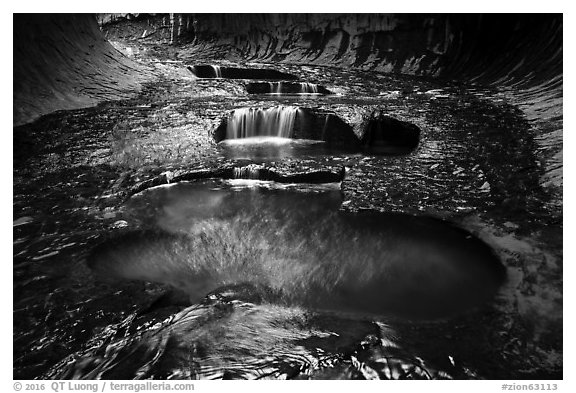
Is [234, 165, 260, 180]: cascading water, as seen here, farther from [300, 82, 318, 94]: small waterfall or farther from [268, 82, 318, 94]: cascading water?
[300, 82, 318, 94]: small waterfall

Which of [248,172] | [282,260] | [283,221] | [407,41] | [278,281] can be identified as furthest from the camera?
[407,41]

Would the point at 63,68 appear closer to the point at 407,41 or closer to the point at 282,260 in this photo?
the point at 282,260

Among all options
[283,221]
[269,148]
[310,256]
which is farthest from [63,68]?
[310,256]

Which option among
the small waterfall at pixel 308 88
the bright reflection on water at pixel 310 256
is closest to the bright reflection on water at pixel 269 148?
the bright reflection on water at pixel 310 256

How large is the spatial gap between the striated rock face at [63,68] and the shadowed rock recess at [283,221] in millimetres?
49

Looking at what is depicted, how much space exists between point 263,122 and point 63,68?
4.42m

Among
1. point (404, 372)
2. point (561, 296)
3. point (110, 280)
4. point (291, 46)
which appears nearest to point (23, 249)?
point (110, 280)

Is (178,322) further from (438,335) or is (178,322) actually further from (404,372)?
(438,335)

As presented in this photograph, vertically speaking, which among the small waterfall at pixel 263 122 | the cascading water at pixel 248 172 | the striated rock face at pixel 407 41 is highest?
the striated rock face at pixel 407 41

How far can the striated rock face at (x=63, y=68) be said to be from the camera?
8.20 m

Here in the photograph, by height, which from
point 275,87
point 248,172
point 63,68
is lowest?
point 248,172

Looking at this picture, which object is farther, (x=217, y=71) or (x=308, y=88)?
(x=217, y=71)

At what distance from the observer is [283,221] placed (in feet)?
16.9

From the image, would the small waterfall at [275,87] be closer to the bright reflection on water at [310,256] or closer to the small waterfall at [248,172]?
the small waterfall at [248,172]
